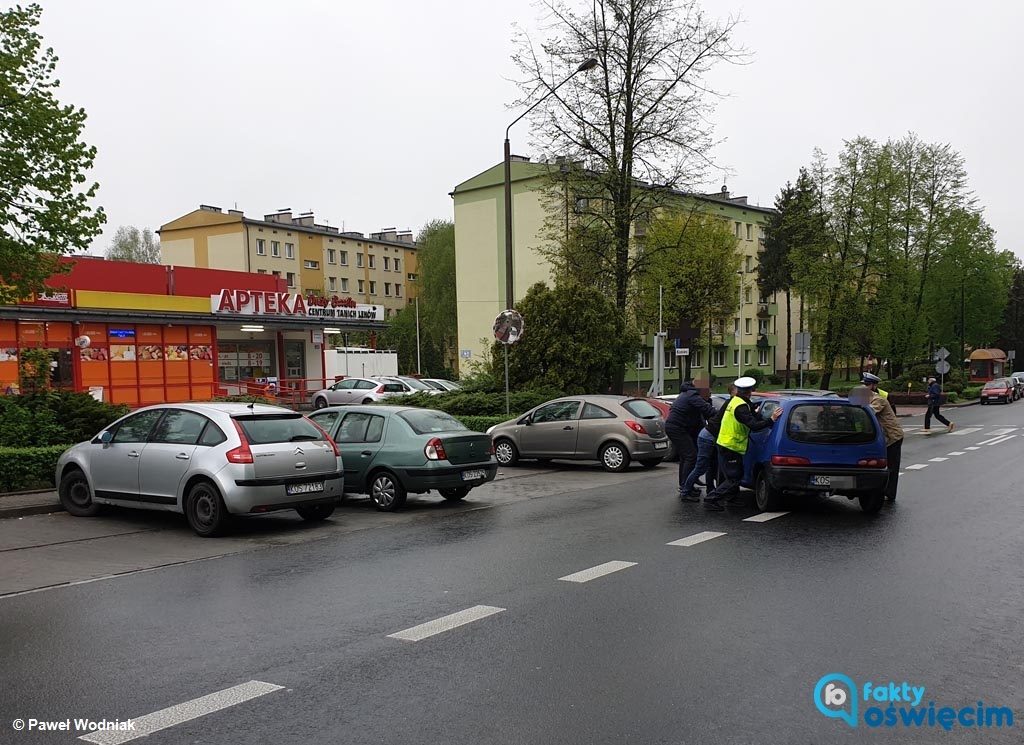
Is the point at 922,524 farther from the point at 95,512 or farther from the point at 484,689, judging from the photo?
the point at 95,512

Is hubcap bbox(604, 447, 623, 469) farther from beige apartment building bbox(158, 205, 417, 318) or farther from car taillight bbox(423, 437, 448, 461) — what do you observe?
beige apartment building bbox(158, 205, 417, 318)

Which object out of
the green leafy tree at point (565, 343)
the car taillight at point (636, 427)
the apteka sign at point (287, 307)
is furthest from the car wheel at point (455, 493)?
the apteka sign at point (287, 307)

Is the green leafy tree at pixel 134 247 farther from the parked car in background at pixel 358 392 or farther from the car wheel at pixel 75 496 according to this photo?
the car wheel at pixel 75 496

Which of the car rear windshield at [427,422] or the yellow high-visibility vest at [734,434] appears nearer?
the yellow high-visibility vest at [734,434]

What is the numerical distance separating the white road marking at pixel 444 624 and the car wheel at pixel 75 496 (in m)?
7.22

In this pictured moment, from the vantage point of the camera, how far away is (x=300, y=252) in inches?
3157

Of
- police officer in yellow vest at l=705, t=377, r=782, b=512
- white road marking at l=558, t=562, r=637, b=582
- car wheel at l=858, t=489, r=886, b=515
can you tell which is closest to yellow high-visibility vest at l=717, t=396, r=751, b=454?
police officer in yellow vest at l=705, t=377, r=782, b=512

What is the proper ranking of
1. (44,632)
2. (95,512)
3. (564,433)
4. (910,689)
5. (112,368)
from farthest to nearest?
(112,368)
(564,433)
(95,512)
(44,632)
(910,689)

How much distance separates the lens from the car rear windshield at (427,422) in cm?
1246

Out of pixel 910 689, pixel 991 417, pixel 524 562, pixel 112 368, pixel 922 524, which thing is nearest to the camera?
pixel 910 689

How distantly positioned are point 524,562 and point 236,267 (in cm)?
7092

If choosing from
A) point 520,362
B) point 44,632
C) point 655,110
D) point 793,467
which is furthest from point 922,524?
point 655,110

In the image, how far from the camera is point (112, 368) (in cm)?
3284

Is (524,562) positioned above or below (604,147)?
below
